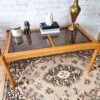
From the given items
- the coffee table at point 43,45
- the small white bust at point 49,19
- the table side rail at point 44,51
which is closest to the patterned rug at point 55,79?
A: the coffee table at point 43,45

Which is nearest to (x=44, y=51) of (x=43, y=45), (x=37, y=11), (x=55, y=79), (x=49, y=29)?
(x=43, y=45)

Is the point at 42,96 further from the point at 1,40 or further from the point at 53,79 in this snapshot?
the point at 1,40

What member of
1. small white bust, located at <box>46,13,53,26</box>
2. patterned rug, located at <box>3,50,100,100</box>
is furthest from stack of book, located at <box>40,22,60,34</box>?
patterned rug, located at <box>3,50,100,100</box>

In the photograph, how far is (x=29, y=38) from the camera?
1270mm

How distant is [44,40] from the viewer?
4.01 ft

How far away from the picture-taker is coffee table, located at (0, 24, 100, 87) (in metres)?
1.02

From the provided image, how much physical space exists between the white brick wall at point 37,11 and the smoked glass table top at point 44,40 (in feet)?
0.79

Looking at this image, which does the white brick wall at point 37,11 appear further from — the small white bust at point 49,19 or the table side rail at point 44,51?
the table side rail at point 44,51

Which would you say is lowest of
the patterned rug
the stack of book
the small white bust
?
the patterned rug

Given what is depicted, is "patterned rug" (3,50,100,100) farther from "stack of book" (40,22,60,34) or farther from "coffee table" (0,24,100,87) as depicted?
"stack of book" (40,22,60,34)

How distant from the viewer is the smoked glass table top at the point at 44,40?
3.67 ft


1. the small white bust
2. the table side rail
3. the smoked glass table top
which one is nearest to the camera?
the table side rail

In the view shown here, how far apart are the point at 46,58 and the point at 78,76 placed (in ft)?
1.68

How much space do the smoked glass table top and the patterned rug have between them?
427 millimetres
